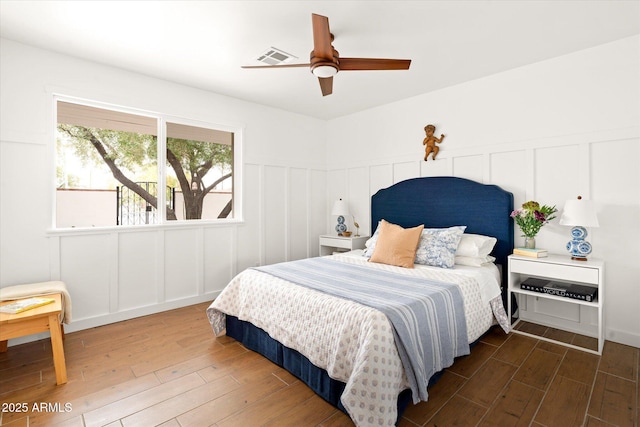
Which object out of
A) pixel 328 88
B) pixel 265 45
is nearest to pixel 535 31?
pixel 328 88

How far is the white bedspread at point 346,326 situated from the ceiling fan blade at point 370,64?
5.62ft

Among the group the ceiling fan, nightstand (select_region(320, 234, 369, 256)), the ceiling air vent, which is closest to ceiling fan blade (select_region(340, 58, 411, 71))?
the ceiling fan

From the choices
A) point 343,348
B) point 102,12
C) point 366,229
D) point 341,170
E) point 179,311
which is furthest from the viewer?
point 341,170

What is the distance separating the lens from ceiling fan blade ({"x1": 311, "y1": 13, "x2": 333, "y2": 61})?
1.96m

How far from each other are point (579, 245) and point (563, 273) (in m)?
0.31

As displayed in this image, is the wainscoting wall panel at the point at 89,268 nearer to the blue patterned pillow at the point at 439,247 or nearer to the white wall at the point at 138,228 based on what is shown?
the white wall at the point at 138,228

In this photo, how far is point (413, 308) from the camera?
77.9 inches

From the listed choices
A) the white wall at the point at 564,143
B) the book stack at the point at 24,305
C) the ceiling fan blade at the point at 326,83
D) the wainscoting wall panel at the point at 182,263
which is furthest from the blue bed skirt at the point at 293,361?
the ceiling fan blade at the point at 326,83

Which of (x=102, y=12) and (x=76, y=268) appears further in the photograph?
(x=76, y=268)

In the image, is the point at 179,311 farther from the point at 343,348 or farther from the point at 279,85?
the point at 279,85

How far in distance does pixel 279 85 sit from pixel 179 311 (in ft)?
9.43

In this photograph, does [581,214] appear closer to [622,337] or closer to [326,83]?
[622,337]

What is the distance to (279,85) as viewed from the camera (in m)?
3.71

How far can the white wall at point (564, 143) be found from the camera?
2682 millimetres
